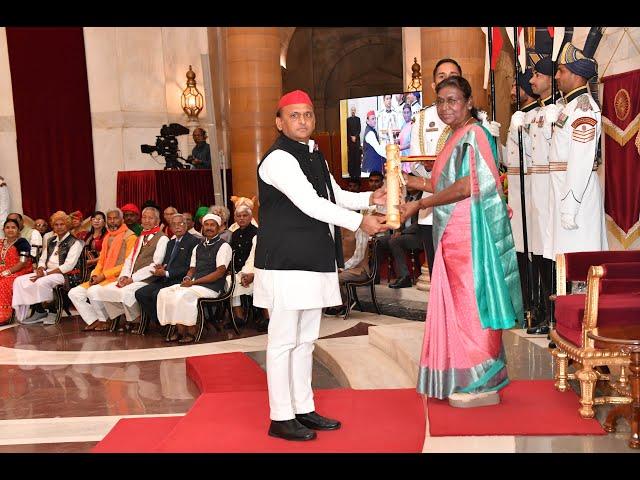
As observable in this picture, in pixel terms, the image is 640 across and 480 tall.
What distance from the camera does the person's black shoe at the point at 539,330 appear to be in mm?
6289

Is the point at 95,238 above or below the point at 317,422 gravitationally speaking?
above

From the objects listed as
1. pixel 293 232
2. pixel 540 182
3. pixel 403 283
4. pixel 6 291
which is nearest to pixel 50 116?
pixel 6 291

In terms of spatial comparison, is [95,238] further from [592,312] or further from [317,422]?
[592,312]

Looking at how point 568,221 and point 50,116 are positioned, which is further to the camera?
point 50,116

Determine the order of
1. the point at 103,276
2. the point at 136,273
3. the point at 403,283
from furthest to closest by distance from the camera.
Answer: the point at 103,276 < the point at 403,283 < the point at 136,273

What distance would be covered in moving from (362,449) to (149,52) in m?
12.1

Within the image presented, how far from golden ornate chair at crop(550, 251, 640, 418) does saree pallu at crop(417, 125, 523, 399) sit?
343 millimetres

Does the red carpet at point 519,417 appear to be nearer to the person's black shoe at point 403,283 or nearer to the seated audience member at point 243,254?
the seated audience member at point 243,254

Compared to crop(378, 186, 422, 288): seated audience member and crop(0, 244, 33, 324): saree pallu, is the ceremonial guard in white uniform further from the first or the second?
crop(0, 244, 33, 324): saree pallu

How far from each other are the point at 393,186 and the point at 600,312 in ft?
4.22

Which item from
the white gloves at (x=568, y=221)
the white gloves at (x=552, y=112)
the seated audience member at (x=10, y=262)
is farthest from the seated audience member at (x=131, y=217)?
the white gloves at (x=568, y=221)

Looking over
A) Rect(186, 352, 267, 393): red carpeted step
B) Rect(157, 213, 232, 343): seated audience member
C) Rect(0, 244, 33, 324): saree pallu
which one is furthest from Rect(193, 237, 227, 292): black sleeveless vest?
Rect(0, 244, 33, 324): saree pallu

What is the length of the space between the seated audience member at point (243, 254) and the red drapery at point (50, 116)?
6.05m

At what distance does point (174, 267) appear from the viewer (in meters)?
8.88
